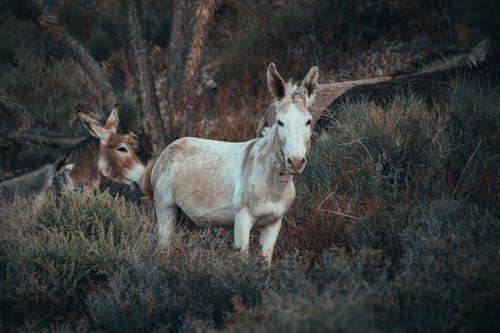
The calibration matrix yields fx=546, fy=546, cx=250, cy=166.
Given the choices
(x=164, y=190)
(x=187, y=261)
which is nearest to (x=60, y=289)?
(x=187, y=261)

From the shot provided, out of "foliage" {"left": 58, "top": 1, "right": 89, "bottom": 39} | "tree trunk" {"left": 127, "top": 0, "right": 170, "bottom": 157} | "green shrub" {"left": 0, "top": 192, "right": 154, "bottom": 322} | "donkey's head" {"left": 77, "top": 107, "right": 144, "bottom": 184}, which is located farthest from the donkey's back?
"foliage" {"left": 58, "top": 1, "right": 89, "bottom": 39}

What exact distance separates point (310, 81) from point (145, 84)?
4.47 m

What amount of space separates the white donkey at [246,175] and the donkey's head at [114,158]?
41.5 inches

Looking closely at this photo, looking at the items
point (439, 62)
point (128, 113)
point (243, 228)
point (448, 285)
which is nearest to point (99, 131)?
point (128, 113)

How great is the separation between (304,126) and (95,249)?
6.74 feet

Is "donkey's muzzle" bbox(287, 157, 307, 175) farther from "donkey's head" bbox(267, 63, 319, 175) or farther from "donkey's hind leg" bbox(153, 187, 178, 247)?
"donkey's hind leg" bbox(153, 187, 178, 247)

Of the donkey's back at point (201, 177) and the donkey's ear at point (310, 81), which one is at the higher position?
the donkey's ear at point (310, 81)

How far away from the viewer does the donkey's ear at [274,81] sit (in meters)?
4.65

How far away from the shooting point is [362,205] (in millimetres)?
5594

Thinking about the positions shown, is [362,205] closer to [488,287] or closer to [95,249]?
[488,287]

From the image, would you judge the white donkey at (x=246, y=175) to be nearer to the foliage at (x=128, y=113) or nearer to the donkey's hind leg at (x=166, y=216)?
the donkey's hind leg at (x=166, y=216)

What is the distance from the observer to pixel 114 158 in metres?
6.77

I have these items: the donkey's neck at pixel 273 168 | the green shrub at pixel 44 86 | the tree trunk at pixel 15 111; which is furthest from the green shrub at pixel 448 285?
the green shrub at pixel 44 86

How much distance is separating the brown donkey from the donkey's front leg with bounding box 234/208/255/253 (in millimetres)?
2349
